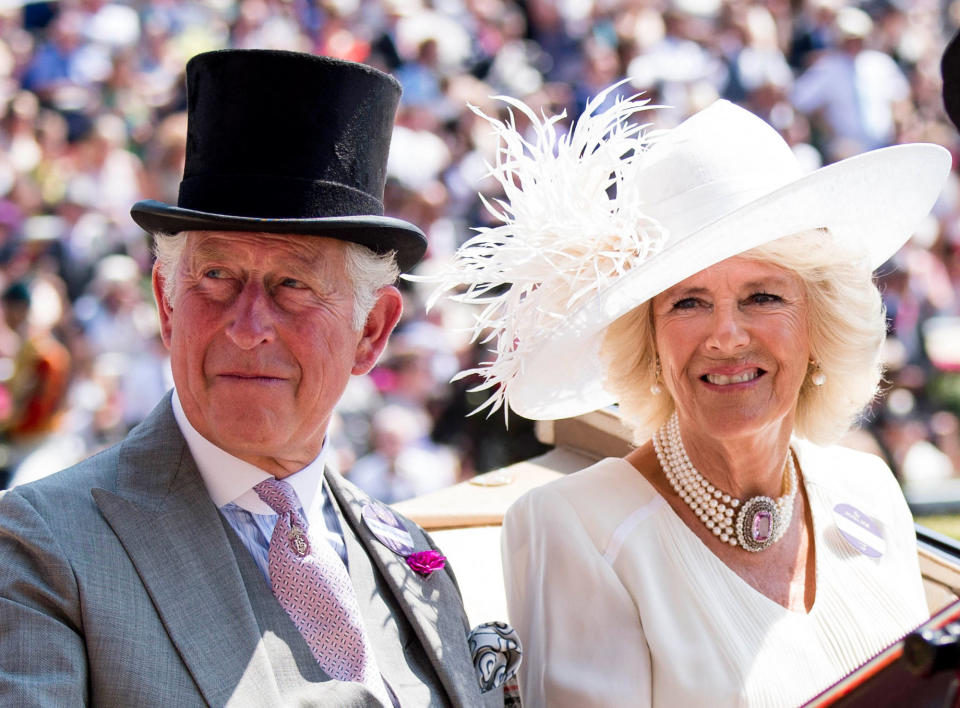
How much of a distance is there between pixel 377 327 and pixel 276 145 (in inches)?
17.4

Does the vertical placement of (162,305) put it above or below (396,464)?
above

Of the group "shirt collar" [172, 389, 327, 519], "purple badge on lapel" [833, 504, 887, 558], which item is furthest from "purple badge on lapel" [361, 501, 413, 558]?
"purple badge on lapel" [833, 504, 887, 558]

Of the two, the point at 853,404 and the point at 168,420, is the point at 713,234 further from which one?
the point at 168,420

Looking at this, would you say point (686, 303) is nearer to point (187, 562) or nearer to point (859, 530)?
point (859, 530)

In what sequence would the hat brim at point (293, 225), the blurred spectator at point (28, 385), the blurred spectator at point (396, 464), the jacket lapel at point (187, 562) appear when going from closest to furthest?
the jacket lapel at point (187, 562) < the hat brim at point (293, 225) < the blurred spectator at point (28, 385) < the blurred spectator at point (396, 464)

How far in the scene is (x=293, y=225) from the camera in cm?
197

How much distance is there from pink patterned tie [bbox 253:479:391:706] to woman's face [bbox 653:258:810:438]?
2.98ft

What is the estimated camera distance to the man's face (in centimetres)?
200

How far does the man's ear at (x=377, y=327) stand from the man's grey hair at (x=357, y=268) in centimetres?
3

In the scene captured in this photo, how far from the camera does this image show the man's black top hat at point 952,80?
51.5 inches

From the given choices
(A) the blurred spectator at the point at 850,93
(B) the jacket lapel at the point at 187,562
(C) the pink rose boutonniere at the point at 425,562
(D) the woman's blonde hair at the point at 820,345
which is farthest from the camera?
(A) the blurred spectator at the point at 850,93

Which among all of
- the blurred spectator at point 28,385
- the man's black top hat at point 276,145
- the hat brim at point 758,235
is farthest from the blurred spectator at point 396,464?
the man's black top hat at point 276,145

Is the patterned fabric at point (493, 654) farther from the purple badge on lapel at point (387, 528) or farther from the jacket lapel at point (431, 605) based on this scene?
the purple badge on lapel at point (387, 528)

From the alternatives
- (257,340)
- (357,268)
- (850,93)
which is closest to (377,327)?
(357,268)
